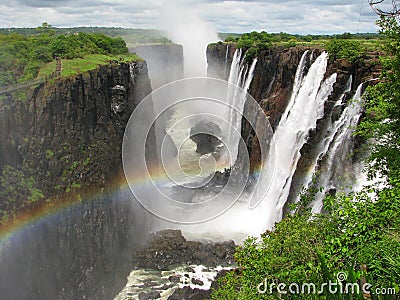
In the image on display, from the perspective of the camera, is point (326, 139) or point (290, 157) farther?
point (290, 157)

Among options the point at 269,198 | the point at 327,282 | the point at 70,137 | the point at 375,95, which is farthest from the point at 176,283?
the point at 327,282

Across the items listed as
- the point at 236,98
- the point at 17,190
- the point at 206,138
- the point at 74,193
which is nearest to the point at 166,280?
the point at 74,193

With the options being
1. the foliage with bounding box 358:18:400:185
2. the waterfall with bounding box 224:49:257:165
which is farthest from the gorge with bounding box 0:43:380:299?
the foliage with bounding box 358:18:400:185

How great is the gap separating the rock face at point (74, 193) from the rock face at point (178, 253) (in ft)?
3.59

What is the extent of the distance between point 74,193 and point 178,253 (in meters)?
6.10

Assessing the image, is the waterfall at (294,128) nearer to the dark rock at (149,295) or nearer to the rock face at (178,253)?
the rock face at (178,253)

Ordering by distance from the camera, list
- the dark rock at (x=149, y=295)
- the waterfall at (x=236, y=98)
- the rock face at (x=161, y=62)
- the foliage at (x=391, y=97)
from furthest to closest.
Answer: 1. the rock face at (x=161, y=62)
2. the waterfall at (x=236, y=98)
3. the dark rock at (x=149, y=295)
4. the foliage at (x=391, y=97)

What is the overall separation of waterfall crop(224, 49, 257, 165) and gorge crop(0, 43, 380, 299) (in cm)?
460

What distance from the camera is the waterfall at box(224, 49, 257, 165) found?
30323 mm

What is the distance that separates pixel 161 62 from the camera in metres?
54.8

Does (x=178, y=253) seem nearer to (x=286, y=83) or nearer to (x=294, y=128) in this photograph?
(x=294, y=128)

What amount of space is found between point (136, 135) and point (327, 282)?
21524 millimetres

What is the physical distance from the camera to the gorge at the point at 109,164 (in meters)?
15.4

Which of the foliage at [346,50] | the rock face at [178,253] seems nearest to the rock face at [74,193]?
the rock face at [178,253]
